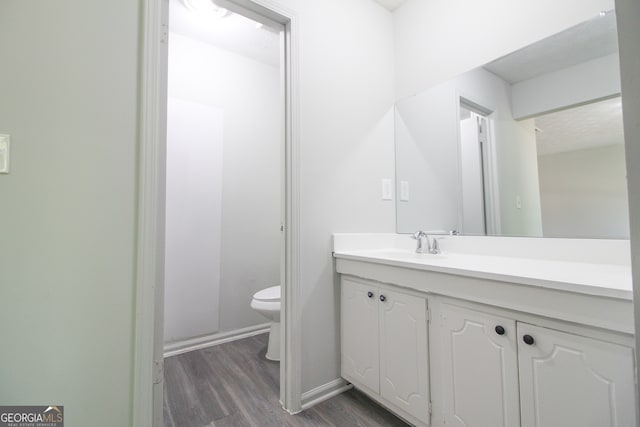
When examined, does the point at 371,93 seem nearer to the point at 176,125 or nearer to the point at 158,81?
the point at 158,81

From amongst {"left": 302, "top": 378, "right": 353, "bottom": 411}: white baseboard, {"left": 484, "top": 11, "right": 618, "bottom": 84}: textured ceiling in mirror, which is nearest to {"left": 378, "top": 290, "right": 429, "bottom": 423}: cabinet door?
{"left": 302, "top": 378, "right": 353, "bottom": 411}: white baseboard

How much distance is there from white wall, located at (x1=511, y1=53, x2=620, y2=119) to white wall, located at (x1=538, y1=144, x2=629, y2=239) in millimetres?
233

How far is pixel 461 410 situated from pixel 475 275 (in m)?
0.54

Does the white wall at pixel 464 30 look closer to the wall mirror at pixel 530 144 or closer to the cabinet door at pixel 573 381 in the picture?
the wall mirror at pixel 530 144

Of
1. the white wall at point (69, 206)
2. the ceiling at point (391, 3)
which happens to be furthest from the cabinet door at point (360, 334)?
the ceiling at point (391, 3)

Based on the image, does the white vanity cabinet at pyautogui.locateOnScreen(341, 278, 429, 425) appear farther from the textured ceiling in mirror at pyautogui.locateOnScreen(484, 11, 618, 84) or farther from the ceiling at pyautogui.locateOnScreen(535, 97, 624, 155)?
the textured ceiling in mirror at pyautogui.locateOnScreen(484, 11, 618, 84)

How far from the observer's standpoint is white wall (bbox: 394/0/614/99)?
1.26m

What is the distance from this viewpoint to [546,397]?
83 cm

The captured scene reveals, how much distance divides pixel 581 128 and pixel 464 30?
34.1 inches

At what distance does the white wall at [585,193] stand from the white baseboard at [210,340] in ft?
7.50

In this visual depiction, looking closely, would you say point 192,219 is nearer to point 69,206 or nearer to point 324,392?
point 69,206

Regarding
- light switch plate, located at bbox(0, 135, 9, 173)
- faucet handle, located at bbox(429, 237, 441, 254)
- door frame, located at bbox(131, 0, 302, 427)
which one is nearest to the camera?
light switch plate, located at bbox(0, 135, 9, 173)

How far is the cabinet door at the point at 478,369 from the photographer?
907 millimetres

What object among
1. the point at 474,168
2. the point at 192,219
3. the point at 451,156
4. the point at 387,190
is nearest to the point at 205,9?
the point at 192,219
